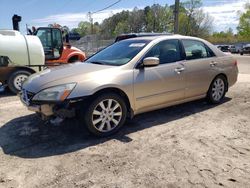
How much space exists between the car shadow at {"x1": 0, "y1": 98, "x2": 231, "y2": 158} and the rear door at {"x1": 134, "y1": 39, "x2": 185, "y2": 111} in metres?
0.40

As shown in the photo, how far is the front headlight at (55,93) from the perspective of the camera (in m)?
4.16

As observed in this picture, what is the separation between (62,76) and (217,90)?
368 centimetres

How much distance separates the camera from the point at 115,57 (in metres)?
5.27

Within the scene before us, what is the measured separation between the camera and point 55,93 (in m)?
4.19

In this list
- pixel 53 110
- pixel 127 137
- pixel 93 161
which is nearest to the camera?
pixel 93 161

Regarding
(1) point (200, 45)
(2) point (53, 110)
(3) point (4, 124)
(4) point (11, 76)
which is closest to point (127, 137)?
(2) point (53, 110)

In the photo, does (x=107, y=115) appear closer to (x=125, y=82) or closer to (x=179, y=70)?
(x=125, y=82)

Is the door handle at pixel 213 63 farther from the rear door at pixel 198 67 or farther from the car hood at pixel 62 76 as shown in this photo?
the car hood at pixel 62 76

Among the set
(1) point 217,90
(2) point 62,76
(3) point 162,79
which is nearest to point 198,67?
(1) point 217,90

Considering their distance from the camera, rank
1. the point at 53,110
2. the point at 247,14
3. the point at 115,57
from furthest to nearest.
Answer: the point at 247,14 → the point at 115,57 → the point at 53,110

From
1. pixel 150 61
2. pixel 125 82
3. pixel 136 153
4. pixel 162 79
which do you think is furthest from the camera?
pixel 162 79

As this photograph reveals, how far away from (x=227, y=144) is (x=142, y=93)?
1576 millimetres

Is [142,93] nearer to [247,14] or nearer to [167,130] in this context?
[167,130]

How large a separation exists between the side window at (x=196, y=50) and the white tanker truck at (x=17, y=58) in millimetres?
4819
